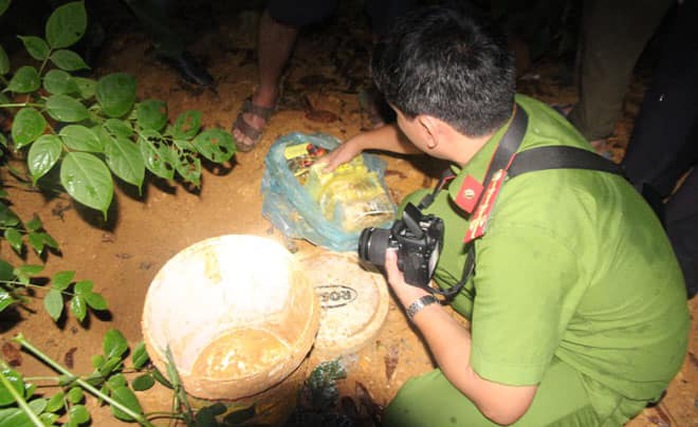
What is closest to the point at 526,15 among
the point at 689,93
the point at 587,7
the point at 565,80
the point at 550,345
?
the point at 565,80

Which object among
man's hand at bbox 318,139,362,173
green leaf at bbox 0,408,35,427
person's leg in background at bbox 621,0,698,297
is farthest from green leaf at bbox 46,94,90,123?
person's leg in background at bbox 621,0,698,297

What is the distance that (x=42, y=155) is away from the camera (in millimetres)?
1363

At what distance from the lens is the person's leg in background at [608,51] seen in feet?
7.70

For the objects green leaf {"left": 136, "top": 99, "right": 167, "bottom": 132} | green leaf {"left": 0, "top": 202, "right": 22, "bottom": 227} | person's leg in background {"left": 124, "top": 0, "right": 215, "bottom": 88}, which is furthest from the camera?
person's leg in background {"left": 124, "top": 0, "right": 215, "bottom": 88}

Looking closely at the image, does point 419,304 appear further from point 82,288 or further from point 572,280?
point 82,288

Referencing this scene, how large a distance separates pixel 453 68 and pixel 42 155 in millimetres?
1237

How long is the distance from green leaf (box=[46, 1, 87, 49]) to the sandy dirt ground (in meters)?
1.20

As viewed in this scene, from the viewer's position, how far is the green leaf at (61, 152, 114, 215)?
4.58 ft

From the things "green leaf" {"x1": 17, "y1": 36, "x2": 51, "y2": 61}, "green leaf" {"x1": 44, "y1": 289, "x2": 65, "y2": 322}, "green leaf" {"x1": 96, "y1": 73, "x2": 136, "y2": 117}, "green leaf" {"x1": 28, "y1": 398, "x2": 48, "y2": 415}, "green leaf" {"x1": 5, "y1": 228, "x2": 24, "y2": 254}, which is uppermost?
"green leaf" {"x1": 17, "y1": 36, "x2": 51, "y2": 61}

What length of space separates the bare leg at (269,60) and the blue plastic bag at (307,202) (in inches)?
16.2

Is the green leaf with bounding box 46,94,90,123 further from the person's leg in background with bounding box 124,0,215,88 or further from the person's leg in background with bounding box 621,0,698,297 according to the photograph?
the person's leg in background with bounding box 621,0,698,297

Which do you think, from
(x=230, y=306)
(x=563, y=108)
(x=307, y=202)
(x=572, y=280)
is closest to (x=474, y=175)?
(x=572, y=280)

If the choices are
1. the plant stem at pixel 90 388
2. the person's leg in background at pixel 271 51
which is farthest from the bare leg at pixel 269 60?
the plant stem at pixel 90 388

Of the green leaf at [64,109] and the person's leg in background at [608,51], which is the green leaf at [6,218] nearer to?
the green leaf at [64,109]
